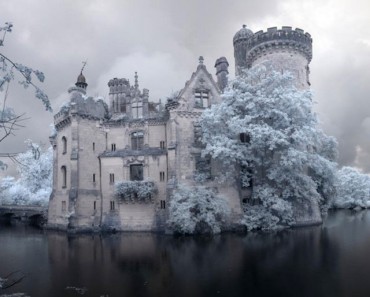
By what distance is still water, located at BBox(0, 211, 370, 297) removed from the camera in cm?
1491

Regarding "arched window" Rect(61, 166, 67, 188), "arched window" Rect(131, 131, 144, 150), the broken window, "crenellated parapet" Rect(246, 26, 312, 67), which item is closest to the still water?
the broken window

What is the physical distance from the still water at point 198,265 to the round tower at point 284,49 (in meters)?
19.0

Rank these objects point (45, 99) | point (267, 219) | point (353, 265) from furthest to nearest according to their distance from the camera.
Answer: point (267, 219) → point (353, 265) → point (45, 99)

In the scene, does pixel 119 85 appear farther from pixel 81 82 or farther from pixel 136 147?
pixel 136 147

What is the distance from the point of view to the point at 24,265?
20.6 metres

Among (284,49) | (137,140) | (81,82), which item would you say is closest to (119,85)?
(81,82)

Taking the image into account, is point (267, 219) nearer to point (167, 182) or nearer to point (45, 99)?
point (167, 182)

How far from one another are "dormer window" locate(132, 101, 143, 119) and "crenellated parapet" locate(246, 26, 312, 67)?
49.0 feet

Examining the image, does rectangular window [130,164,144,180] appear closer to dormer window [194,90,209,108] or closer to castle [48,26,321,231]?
castle [48,26,321,231]

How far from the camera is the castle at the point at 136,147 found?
117ft

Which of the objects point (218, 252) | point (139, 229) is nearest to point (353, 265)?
point (218, 252)

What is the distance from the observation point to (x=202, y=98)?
1485 inches

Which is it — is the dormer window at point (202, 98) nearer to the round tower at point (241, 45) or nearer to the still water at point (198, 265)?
the round tower at point (241, 45)

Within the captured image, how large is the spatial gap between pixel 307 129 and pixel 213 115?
9104 millimetres
